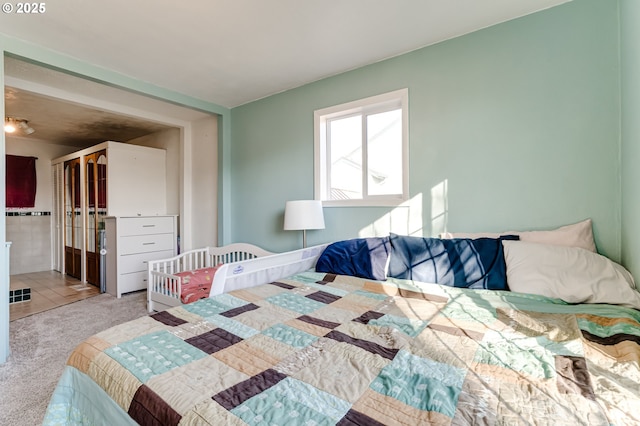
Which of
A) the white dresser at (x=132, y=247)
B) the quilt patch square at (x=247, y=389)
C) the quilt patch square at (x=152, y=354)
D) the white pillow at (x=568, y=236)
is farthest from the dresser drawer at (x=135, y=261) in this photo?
the white pillow at (x=568, y=236)

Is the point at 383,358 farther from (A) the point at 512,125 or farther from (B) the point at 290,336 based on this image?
(A) the point at 512,125

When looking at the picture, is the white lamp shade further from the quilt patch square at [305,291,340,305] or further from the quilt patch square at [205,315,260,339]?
the quilt patch square at [205,315,260,339]

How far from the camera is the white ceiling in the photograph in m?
1.94

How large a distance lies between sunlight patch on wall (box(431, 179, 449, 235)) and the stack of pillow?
132mm

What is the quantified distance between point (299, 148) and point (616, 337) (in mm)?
2728

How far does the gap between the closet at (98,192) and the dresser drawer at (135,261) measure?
0.70 meters

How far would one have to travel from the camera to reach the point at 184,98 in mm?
3398

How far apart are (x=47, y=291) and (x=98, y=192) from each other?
1521 mm

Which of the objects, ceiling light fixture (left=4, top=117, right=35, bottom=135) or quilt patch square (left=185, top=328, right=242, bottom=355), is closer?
quilt patch square (left=185, top=328, right=242, bottom=355)

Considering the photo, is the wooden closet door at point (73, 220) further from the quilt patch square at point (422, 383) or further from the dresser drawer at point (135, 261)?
the quilt patch square at point (422, 383)

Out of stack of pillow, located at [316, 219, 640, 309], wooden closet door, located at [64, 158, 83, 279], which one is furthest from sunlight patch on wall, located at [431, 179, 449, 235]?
wooden closet door, located at [64, 158, 83, 279]

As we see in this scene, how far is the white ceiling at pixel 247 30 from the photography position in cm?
194

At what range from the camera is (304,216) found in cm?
278

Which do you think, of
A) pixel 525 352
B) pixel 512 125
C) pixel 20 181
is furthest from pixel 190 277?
pixel 20 181
